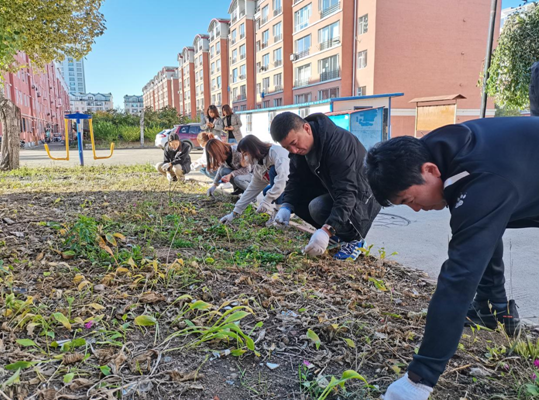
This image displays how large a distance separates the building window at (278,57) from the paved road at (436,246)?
1390 inches

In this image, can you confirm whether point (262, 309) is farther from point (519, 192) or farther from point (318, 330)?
point (519, 192)

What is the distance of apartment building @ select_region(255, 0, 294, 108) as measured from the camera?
1500 inches

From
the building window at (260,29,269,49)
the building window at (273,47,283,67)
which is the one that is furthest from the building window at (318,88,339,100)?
the building window at (260,29,269,49)

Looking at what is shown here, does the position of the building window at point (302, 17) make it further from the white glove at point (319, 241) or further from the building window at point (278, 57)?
the white glove at point (319, 241)

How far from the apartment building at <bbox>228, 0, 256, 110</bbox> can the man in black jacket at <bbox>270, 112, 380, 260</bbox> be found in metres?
43.6

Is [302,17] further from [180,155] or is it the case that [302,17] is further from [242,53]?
[180,155]

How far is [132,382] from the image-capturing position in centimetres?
172

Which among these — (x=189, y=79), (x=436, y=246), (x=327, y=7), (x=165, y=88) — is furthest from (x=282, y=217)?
(x=165, y=88)

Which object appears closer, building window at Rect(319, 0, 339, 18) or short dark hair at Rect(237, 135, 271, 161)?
short dark hair at Rect(237, 135, 271, 161)

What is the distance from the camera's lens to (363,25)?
2922 cm

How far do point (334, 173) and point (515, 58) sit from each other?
6859mm

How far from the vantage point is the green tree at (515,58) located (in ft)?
26.0

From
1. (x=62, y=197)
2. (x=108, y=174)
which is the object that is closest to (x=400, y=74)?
(x=108, y=174)

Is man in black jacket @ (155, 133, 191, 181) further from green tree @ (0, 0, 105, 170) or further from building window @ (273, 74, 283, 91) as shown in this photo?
building window @ (273, 74, 283, 91)
